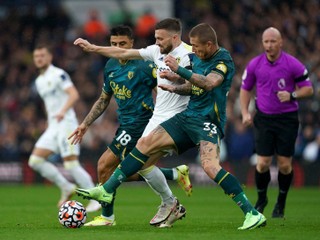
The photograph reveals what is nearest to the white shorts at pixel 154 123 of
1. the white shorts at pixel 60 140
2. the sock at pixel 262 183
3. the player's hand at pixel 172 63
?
the player's hand at pixel 172 63

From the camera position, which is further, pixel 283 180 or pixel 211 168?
pixel 283 180

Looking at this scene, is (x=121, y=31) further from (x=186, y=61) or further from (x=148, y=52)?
(x=186, y=61)

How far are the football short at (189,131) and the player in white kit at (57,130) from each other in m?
4.99

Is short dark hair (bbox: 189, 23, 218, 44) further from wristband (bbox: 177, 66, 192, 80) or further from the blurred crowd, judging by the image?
the blurred crowd

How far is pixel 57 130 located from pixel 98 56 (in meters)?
11.1

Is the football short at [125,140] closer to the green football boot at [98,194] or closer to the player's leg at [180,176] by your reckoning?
the player's leg at [180,176]

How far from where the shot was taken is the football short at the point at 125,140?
37.2 ft

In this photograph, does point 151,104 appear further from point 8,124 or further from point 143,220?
point 8,124

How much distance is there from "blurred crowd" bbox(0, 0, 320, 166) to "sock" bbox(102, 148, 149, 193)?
1117 centimetres

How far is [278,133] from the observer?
12852 millimetres

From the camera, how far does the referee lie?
41.3 ft

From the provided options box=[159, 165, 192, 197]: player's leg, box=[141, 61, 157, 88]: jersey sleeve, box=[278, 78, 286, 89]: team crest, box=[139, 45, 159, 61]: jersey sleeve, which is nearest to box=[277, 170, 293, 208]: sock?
box=[278, 78, 286, 89]: team crest

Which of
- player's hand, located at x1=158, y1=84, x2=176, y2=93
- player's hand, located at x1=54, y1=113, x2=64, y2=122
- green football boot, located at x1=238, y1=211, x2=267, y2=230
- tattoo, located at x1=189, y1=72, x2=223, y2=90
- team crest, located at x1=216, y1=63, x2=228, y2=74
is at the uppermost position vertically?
team crest, located at x1=216, y1=63, x2=228, y2=74

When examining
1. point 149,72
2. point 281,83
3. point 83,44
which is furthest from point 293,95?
point 83,44
